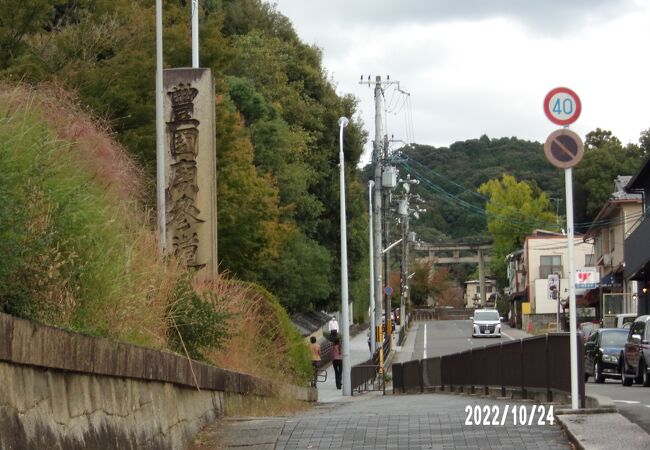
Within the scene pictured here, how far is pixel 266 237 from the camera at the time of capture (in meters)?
37.4

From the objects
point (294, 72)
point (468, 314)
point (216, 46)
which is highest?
point (294, 72)

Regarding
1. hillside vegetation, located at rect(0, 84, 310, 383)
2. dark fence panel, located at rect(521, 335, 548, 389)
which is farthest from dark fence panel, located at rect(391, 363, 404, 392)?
hillside vegetation, located at rect(0, 84, 310, 383)

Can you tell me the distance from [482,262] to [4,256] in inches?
4983

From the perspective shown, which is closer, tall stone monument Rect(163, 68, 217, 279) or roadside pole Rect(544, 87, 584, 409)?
roadside pole Rect(544, 87, 584, 409)

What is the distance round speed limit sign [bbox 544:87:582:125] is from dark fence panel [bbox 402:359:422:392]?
1944 cm

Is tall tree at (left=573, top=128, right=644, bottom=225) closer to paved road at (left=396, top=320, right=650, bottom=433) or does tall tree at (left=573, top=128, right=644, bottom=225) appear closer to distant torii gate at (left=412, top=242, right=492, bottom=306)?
paved road at (left=396, top=320, right=650, bottom=433)

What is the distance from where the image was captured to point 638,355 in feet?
81.7

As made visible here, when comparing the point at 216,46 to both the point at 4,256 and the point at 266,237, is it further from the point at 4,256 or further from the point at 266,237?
the point at 4,256

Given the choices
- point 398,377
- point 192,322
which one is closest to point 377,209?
point 398,377

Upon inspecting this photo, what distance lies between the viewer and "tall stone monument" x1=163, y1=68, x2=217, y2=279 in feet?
63.2

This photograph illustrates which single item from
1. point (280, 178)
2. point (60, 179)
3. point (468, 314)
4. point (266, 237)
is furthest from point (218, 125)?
point (468, 314)

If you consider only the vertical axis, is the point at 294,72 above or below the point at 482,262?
above

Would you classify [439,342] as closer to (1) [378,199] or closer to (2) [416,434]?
(1) [378,199]

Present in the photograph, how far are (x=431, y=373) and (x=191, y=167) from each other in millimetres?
12609
